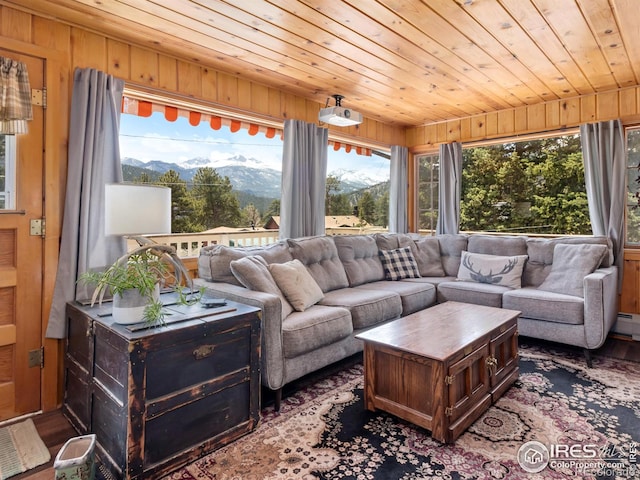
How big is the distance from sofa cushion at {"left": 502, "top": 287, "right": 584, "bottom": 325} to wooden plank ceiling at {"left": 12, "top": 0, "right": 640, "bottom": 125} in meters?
1.89

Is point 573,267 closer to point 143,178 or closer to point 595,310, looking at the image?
point 595,310

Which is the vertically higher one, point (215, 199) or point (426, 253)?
point (215, 199)

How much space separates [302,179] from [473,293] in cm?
196

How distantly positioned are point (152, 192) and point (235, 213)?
2077 mm

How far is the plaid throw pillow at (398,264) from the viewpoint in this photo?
4.07 meters

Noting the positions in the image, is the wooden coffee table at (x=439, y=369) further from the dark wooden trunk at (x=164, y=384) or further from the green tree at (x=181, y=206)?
the green tree at (x=181, y=206)

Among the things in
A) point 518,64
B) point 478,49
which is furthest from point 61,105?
point 518,64

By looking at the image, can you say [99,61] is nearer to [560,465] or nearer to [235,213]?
[235,213]

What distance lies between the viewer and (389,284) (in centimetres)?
376

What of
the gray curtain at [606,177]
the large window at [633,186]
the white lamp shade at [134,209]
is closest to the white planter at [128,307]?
the white lamp shade at [134,209]

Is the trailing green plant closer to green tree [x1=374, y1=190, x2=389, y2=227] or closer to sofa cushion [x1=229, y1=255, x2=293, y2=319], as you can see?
sofa cushion [x1=229, y1=255, x2=293, y2=319]

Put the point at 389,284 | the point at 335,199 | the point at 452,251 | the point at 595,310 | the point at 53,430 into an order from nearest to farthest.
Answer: the point at 53,430, the point at 595,310, the point at 389,284, the point at 452,251, the point at 335,199

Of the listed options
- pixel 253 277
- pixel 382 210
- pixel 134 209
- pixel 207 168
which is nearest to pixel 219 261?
pixel 253 277

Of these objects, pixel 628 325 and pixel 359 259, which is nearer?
pixel 628 325
